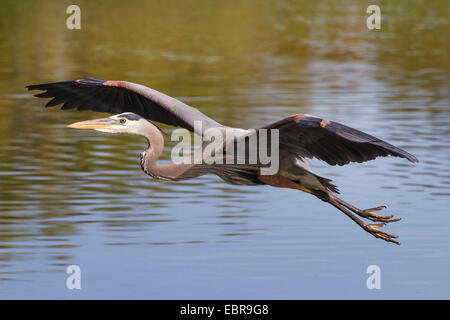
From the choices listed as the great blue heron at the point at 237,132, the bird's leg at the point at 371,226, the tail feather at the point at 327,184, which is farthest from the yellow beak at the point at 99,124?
the bird's leg at the point at 371,226

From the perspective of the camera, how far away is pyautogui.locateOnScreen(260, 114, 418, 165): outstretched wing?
9094mm

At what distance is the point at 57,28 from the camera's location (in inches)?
1874

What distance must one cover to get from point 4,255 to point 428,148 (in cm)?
938

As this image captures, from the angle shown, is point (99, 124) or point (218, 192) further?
point (218, 192)

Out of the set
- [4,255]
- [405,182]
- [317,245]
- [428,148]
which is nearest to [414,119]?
[428,148]

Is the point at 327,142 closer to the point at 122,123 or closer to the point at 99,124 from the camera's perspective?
the point at 122,123

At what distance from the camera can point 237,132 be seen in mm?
10398

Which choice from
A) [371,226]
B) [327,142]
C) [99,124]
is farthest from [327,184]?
[99,124]

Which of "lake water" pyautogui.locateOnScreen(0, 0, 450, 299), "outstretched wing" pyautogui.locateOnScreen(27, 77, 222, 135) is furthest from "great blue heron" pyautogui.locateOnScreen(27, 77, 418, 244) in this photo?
"lake water" pyautogui.locateOnScreen(0, 0, 450, 299)

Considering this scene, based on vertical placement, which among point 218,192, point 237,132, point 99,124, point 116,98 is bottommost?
point 218,192

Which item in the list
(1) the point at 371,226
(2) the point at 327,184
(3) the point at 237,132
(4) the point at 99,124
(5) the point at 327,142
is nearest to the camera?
(5) the point at 327,142

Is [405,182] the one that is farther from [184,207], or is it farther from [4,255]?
[4,255]

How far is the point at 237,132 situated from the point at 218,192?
6.14 metres

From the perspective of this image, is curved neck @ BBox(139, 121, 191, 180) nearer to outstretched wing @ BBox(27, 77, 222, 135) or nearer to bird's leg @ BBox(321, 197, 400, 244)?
outstretched wing @ BBox(27, 77, 222, 135)
